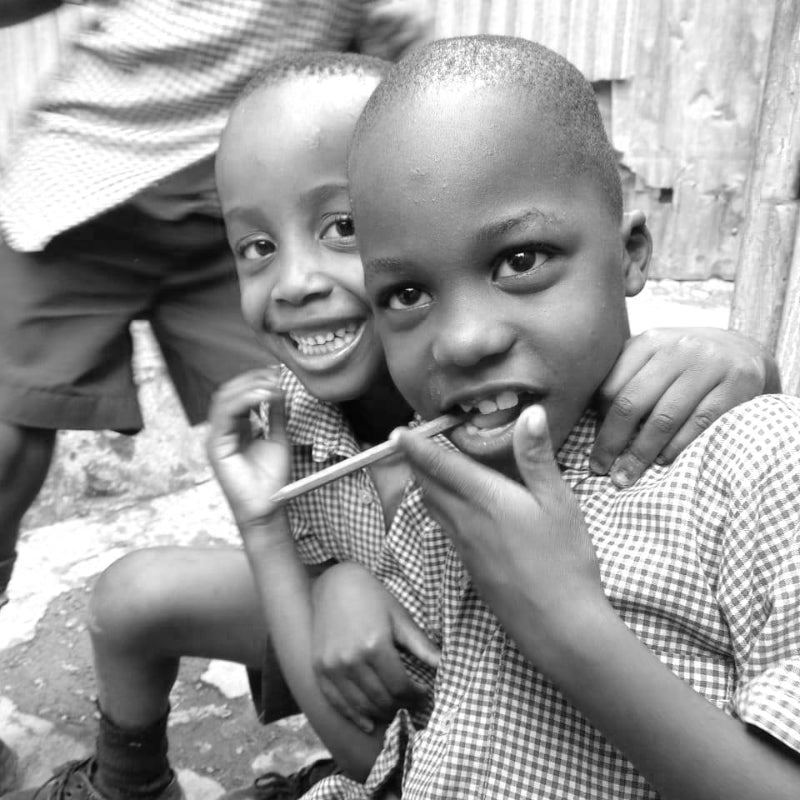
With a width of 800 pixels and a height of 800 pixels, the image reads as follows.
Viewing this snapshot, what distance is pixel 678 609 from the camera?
0.99 m

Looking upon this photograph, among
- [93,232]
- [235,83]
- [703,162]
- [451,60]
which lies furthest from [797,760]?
[703,162]

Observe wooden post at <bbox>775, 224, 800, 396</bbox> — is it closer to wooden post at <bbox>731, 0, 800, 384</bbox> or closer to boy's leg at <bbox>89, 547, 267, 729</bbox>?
wooden post at <bbox>731, 0, 800, 384</bbox>

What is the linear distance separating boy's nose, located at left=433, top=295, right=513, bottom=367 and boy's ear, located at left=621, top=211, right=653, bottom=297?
0.22 metres

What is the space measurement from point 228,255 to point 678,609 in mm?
1412

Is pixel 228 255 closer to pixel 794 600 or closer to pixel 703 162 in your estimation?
pixel 794 600

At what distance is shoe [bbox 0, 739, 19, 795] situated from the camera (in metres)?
1.92

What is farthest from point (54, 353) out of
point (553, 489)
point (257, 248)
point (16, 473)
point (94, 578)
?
point (553, 489)

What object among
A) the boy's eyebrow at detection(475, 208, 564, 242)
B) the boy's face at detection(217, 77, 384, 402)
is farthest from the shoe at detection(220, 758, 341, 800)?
the boy's eyebrow at detection(475, 208, 564, 242)

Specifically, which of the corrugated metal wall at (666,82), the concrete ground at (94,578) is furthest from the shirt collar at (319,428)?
the corrugated metal wall at (666,82)

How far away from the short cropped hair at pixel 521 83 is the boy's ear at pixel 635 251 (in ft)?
0.11

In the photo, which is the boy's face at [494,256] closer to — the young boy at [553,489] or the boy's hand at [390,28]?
the young boy at [553,489]

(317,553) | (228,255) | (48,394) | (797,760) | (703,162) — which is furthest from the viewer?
(703,162)

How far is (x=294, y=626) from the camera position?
4.42 feet

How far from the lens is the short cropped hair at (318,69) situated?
1.41 meters
